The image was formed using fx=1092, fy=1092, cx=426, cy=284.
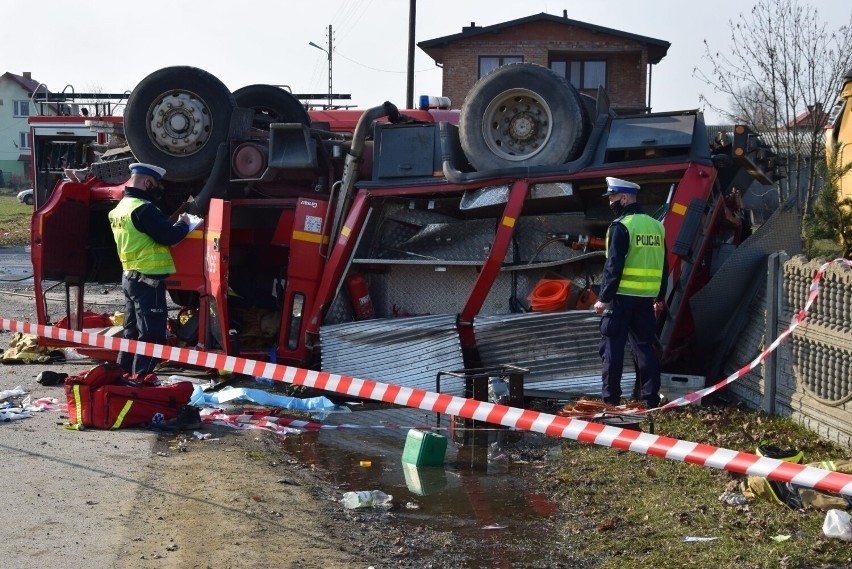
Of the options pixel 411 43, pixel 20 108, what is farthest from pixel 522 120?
pixel 20 108

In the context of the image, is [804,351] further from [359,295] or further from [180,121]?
[180,121]

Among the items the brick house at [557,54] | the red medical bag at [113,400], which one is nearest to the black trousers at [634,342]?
the red medical bag at [113,400]

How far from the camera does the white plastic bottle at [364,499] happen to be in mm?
5500

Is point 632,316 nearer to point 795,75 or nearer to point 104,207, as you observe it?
point 104,207

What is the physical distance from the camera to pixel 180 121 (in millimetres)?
9242

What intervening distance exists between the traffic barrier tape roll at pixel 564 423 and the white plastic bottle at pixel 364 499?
1.62 feet

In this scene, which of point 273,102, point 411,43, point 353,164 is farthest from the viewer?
point 411,43

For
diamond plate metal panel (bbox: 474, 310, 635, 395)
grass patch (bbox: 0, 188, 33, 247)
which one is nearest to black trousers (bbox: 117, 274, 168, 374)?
diamond plate metal panel (bbox: 474, 310, 635, 395)

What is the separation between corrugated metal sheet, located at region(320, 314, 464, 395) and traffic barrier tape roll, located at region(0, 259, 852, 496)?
4.95ft

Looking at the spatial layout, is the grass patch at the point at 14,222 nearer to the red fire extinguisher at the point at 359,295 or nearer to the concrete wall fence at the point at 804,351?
the red fire extinguisher at the point at 359,295

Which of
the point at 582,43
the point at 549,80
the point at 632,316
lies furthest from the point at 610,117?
the point at 582,43

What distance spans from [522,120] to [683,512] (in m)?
3.97

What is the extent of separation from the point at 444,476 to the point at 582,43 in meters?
33.5

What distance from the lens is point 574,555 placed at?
477 centimetres
